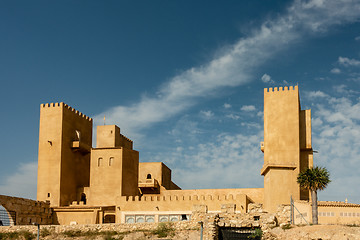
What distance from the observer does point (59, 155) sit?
49.0m

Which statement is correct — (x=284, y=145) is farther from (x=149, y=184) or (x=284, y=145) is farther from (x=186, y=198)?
(x=149, y=184)

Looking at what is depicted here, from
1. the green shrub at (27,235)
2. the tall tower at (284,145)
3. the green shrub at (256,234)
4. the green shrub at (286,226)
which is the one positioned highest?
the tall tower at (284,145)

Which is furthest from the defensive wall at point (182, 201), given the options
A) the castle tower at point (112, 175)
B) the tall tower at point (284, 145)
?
the tall tower at point (284, 145)

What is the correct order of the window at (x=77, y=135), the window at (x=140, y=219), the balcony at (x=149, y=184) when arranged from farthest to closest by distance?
the balcony at (x=149, y=184) < the window at (x=77, y=135) < the window at (x=140, y=219)

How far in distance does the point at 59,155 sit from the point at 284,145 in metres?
21.8

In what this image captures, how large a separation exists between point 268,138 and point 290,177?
4.48m

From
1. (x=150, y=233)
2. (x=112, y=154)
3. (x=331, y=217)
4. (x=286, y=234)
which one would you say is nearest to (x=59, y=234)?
(x=150, y=233)

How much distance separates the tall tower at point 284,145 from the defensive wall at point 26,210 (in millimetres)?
20389

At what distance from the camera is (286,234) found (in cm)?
2831

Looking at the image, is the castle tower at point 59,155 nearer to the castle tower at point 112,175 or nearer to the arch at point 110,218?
the castle tower at point 112,175

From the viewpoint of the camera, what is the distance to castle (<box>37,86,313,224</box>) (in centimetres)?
4362

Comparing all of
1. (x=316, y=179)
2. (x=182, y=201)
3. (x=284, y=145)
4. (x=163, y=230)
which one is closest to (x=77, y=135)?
(x=182, y=201)

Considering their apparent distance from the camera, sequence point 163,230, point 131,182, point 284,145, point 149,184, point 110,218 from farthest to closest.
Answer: point 149,184, point 131,182, point 110,218, point 284,145, point 163,230

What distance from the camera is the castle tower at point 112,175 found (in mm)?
46938
